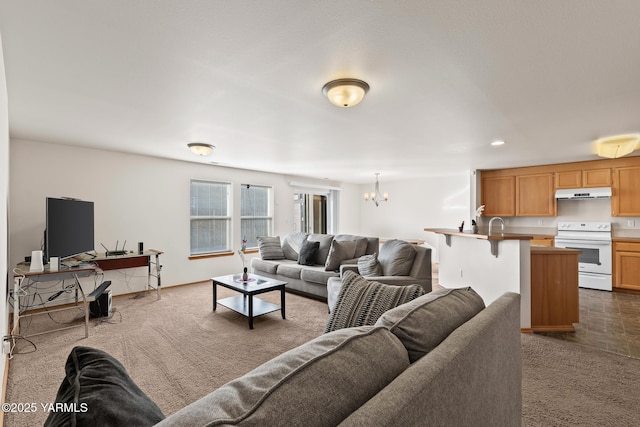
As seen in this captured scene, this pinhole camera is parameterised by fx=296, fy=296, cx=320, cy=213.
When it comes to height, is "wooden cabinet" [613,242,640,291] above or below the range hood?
below

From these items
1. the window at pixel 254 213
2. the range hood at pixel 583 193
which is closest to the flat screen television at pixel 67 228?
the window at pixel 254 213

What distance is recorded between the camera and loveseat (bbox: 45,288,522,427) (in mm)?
572

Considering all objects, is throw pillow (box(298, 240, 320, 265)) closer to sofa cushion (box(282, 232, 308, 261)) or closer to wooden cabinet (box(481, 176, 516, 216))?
sofa cushion (box(282, 232, 308, 261))

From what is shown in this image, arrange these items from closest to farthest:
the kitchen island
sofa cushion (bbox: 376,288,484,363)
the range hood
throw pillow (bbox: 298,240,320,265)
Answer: sofa cushion (bbox: 376,288,484,363) < the kitchen island < throw pillow (bbox: 298,240,320,265) < the range hood

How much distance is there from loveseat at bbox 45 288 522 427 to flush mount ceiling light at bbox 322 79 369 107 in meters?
1.61

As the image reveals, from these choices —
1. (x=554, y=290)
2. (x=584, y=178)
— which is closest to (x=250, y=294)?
(x=554, y=290)

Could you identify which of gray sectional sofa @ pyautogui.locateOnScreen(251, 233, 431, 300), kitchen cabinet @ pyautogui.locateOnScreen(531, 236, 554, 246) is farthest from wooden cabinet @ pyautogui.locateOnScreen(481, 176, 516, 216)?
gray sectional sofa @ pyautogui.locateOnScreen(251, 233, 431, 300)

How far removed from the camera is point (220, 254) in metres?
5.86

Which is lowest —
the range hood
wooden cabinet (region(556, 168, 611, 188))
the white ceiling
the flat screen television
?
the flat screen television

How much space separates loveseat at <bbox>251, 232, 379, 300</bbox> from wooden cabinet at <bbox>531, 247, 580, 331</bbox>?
2.04 metres

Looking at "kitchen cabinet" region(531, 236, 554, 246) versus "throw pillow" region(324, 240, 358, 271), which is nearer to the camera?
"throw pillow" region(324, 240, 358, 271)

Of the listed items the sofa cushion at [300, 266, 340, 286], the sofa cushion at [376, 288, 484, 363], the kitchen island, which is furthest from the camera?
the sofa cushion at [300, 266, 340, 286]

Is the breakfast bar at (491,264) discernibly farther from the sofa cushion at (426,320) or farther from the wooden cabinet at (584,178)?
the wooden cabinet at (584,178)

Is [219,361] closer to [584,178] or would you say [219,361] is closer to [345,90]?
[345,90]
